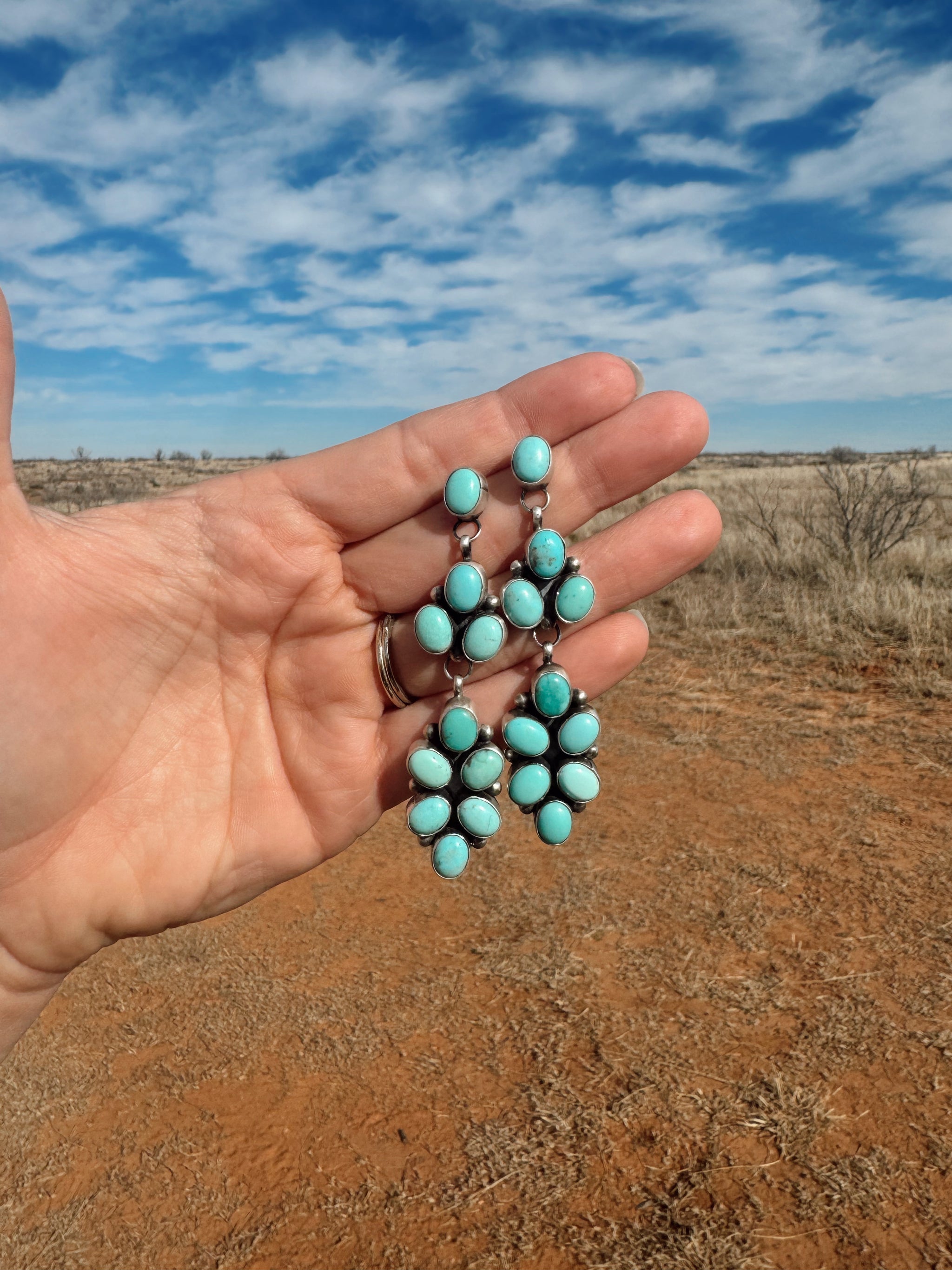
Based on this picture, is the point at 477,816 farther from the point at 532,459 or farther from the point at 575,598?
the point at 532,459

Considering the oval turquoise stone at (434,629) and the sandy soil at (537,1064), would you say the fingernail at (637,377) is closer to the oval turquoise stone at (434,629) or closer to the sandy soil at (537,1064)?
the oval turquoise stone at (434,629)

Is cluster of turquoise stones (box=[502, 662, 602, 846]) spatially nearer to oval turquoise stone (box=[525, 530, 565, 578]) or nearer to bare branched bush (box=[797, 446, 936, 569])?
oval turquoise stone (box=[525, 530, 565, 578])

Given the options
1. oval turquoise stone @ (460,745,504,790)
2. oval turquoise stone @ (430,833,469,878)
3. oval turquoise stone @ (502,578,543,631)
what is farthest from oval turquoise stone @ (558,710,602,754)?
oval turquoise stone @ (430,833,469,878)

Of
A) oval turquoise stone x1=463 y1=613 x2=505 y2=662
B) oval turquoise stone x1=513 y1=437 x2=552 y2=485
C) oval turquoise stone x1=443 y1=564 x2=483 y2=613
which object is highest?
oval turquoise stone x1=513 y1=437 x2=552 y2=485

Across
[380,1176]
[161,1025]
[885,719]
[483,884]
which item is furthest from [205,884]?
[885,719]

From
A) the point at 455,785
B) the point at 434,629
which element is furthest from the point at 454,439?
the point at 455,785

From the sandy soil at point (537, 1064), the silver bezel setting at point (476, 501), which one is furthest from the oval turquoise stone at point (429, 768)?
the sandy soil at point (537, 1064)
